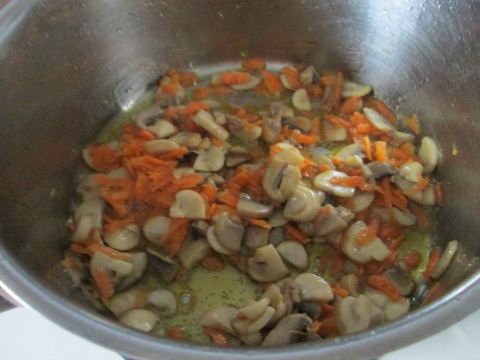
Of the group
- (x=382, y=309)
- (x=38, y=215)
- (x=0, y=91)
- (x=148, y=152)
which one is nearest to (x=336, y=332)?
(x=382, y=309)

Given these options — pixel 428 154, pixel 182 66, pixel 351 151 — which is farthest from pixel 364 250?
pixel 182 66

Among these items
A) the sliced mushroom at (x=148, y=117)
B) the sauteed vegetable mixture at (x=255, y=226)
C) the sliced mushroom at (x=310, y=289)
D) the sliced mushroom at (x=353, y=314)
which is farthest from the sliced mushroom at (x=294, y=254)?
the sliced mushroom at (x=148, y=117)

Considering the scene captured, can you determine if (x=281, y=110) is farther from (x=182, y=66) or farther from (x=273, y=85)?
(x=182, y=66)

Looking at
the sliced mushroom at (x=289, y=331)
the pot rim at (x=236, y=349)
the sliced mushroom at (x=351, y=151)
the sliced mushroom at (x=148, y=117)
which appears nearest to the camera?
the pot rim at (x=236, y=349)

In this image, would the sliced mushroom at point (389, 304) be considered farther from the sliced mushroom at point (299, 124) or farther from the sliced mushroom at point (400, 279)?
the sliced mushroom at point (299, 124)

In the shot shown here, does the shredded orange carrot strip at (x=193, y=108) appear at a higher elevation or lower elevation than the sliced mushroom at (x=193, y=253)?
higher

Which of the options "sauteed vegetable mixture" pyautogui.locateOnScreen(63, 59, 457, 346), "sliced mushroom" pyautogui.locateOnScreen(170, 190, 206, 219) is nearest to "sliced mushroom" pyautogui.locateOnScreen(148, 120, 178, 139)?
"sauteed vegetable mixture" pyautogui.locateOnScreen(63, 59, 457, 346)
